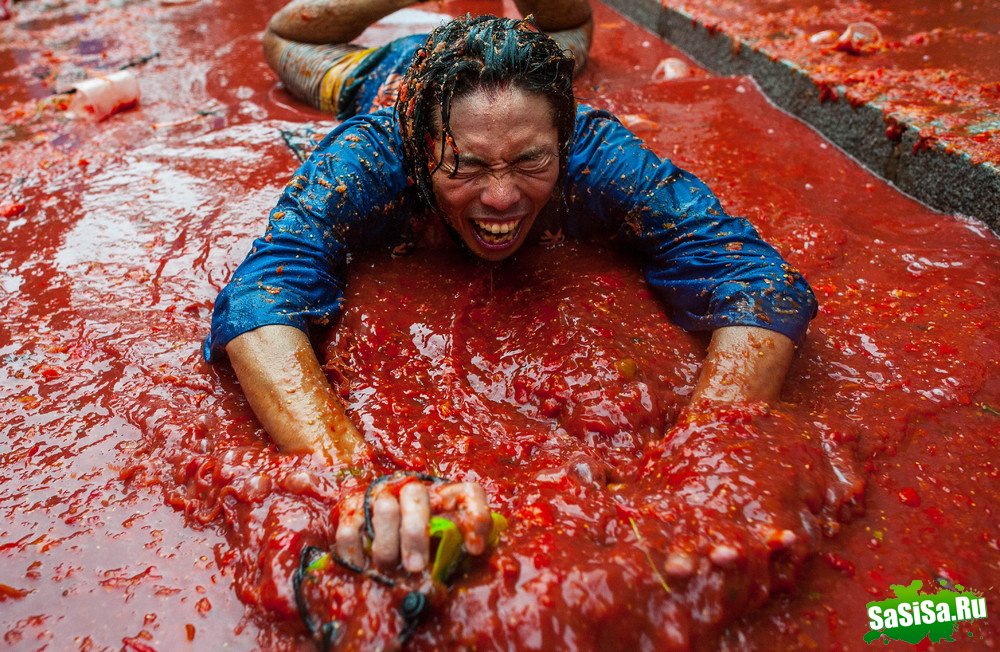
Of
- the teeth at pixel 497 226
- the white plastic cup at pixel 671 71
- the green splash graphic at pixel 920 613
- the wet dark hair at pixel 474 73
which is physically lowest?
the white plastic cup at pixel 671 71

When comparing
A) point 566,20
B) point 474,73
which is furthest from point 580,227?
point 566,20

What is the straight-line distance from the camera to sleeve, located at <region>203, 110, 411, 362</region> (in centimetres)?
184

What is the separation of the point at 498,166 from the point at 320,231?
0.55 metres

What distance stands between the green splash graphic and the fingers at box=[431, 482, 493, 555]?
75cm

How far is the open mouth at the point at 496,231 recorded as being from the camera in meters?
1.99

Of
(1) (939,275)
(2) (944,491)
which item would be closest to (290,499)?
(2) (944,491)

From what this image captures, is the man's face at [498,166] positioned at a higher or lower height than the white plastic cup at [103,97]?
higher

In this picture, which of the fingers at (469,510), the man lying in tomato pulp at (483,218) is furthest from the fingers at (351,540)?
the man lying in tomato pulp at (483,218)

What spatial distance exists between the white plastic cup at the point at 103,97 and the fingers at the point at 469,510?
146 inches

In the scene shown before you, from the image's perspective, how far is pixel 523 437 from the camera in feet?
5.64

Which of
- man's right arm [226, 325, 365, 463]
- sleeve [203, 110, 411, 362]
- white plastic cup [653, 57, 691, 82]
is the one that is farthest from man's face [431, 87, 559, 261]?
white plastic cup [653, 57, 691, 82]

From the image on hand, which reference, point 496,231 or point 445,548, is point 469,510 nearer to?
point 445,548

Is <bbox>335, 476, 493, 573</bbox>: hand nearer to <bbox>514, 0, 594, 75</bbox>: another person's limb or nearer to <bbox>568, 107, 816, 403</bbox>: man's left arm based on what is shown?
<bbox>568, 107, 816, 403</bbox>: man's left arm

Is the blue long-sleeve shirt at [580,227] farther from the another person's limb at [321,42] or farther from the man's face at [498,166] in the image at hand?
the another person's limb at [321,42]
